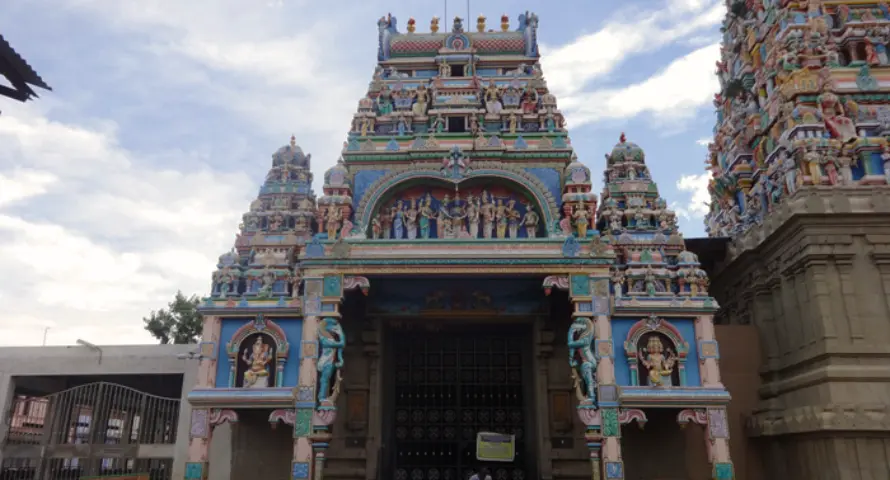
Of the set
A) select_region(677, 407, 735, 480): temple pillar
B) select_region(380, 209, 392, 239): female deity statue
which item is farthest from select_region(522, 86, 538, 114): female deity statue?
select_region(677, 407, 735, 480): temple pillar

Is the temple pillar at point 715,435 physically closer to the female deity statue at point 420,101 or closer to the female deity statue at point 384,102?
the female deity statue at point 420,101

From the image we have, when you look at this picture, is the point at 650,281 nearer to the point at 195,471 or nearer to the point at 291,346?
the point at 291,346

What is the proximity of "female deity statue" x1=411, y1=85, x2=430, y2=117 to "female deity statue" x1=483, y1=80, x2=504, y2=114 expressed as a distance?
173 centimetres

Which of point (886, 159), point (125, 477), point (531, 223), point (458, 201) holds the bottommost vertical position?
point (125, 477)

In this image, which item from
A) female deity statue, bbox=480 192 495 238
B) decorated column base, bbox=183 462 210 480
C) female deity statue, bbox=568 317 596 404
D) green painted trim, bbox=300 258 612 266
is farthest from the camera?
female deity statue, bbox=480 192 495 238

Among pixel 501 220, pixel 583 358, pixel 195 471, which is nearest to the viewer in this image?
pixel 195 471

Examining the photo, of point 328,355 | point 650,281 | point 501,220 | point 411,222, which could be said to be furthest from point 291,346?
point 650,281

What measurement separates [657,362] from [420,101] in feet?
32.3

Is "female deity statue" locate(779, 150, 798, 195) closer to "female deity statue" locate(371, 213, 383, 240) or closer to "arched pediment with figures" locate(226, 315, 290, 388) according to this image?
"female deity statue" locate(371, 213, 383, 240)

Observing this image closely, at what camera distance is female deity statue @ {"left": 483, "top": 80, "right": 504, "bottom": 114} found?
19922mm

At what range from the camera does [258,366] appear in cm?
1606

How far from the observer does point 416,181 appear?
724 inches

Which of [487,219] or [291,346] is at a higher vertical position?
[487,219]

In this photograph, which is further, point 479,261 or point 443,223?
point 443,223
